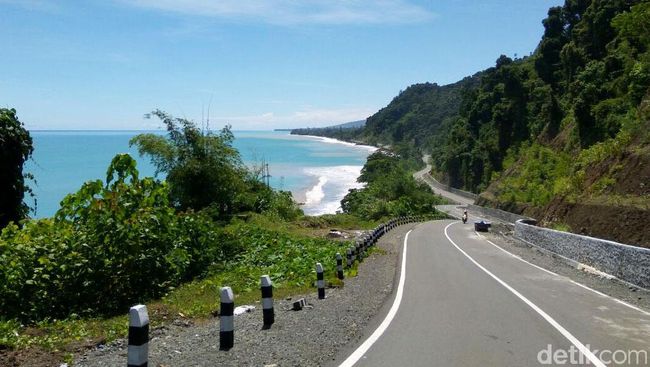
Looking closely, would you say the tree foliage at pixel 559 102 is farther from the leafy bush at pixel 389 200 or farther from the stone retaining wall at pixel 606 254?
the leafy bush at pixel 389 200

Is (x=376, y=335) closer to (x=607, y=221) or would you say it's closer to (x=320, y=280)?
(x=320, y=280)

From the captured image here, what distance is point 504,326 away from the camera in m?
9.85

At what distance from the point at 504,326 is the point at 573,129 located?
53.4m

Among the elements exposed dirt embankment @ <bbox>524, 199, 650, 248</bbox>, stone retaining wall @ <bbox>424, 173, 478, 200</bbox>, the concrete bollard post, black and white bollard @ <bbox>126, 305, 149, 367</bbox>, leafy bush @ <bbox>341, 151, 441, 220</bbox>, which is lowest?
stone retaining wall @ <bbox>424, 173, 478, 200</bbox>

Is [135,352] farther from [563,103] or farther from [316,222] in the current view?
[563,103]

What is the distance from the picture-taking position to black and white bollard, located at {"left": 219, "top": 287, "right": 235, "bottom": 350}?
7969 mm

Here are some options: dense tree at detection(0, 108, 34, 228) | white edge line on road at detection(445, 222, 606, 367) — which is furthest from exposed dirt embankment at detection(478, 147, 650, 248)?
dense tree at detection(0, 108, 34, 228)

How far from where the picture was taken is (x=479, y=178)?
107 metres

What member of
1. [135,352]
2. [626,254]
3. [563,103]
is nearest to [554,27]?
[563,103]

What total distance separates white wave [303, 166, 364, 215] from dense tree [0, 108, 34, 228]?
207 ft

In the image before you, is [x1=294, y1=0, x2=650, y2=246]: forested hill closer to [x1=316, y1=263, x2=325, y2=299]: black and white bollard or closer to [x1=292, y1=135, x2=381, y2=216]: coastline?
[x1=316, y1=263, x2=325, y2=299]: black and white bollard

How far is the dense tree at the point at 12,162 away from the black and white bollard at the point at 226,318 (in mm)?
16128

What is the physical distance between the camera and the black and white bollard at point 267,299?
9789 millimetres

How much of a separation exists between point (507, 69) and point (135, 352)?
96.4 m
